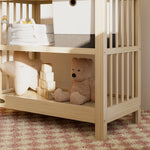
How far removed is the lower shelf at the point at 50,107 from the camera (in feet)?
5.72

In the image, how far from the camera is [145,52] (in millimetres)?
2287

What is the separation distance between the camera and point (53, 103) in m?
1.87

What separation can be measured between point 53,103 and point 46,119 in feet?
0.85

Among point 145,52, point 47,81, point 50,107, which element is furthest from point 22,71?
point 145,52

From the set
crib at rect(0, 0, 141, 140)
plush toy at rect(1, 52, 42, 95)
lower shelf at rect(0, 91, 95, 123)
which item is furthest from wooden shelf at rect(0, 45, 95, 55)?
lower shelf at rect(0, 91, 95, 123)

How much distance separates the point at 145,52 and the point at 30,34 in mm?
859

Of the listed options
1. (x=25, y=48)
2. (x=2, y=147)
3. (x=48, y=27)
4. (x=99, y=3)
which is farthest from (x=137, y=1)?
(x=2, y=147)

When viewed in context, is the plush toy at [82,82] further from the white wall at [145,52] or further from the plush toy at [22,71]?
the white wall at [145,52]

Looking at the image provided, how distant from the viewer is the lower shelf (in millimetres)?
1742

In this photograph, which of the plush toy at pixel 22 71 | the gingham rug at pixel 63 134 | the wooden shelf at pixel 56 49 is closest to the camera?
the gingham rug at pixel 63 134

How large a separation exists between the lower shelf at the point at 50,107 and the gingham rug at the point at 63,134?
0.09 m

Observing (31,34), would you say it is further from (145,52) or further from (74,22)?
(145,52)

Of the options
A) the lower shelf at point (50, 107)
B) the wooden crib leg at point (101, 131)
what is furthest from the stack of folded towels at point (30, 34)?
the wooden crib leg at point (101, 131)

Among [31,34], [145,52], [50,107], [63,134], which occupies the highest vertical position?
[31,34]
